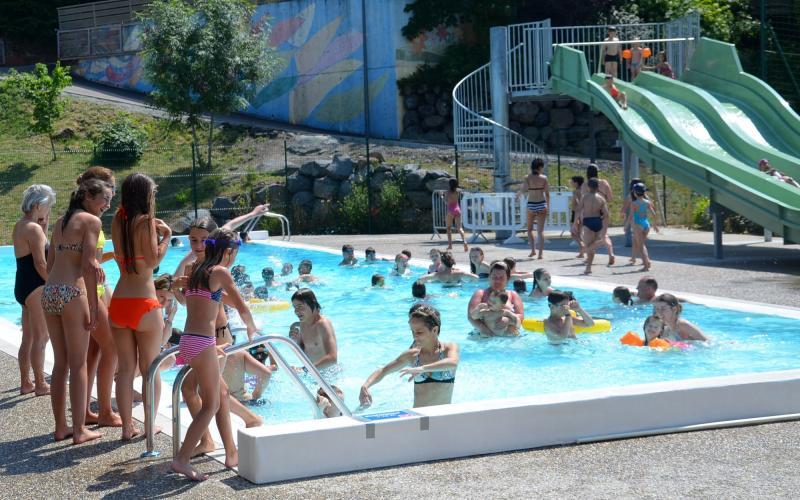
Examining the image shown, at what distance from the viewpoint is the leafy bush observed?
30359 millimetres

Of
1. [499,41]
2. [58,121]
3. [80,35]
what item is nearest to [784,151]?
[499,41]

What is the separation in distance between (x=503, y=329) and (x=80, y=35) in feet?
111

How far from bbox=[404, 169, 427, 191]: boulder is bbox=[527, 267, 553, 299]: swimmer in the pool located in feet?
41.8

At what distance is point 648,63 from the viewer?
2327cm

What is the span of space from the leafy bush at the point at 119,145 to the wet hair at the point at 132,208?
2488 cm

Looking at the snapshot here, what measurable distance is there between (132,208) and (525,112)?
27.0 metres

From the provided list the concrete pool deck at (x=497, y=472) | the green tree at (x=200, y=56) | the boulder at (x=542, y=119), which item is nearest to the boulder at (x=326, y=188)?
the green tree at (x=200, y=56)

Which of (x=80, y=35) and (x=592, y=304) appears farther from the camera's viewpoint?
(x=80, y=35)

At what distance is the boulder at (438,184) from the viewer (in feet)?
83.5

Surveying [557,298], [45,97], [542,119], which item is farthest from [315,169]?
[557,298]

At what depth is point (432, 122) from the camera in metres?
33.8

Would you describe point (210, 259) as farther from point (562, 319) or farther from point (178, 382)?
point (562, 319)

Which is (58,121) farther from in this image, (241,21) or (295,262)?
(295,262)

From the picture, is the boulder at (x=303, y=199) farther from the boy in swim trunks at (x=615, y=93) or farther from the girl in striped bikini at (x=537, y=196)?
the girl in striped bikini at (x=537, y=196)
